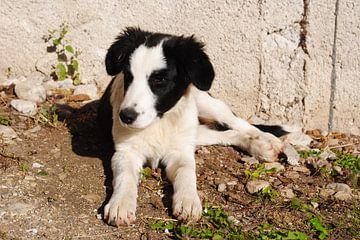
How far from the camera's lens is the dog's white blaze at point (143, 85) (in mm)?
4168

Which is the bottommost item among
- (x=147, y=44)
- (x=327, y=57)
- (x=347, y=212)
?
(x=347, y=212)

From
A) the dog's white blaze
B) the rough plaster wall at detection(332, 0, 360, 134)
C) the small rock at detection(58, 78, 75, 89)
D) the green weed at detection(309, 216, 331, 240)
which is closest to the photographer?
the green weed at detection(309, 216, 331, 240)

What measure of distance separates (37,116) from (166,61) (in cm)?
165

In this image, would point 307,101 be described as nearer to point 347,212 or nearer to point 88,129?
point 347,212

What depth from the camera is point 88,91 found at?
19.6 feet

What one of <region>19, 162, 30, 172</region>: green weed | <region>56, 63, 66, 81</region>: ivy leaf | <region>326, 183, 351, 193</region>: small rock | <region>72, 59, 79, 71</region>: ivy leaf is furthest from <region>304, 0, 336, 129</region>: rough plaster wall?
<region>19, 162, 30, 172</region>: green weed

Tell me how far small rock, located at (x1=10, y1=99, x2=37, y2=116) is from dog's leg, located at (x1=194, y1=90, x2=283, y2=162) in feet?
4.90

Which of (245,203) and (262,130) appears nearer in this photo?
(245,203)

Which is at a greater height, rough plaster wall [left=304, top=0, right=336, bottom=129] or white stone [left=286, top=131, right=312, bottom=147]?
rough plaster wall [left=304, top=0, right=336, bottom=129]

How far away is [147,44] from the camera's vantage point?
4.45 meters

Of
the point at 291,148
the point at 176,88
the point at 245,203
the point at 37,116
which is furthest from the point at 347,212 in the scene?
the point at 37,116

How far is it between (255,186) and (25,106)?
2363 millimetres

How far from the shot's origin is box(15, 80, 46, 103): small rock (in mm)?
5793

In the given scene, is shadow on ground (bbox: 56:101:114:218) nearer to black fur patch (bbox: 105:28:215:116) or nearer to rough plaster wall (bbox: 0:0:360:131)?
rough plaster wall (bbox: 0:0:360:131)
